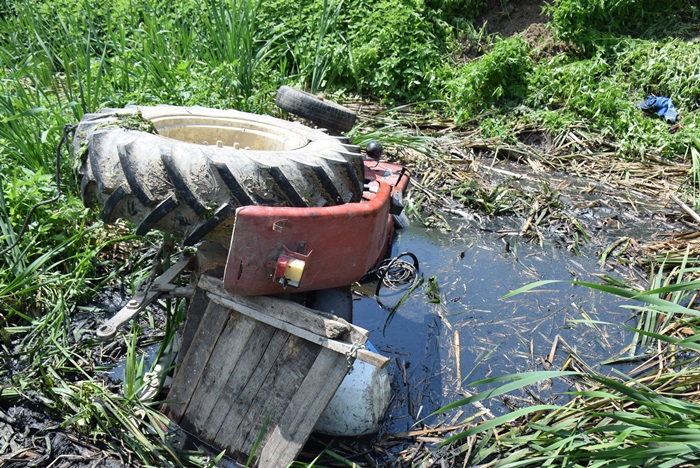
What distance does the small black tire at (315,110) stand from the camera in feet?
14.0

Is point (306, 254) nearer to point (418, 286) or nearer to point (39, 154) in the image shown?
point (418, 286)

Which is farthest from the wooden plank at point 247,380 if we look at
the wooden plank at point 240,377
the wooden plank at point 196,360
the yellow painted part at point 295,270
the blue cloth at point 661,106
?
the blue cloth at point 661,106

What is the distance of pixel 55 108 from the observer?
4.63m

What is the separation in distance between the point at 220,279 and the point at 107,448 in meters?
0.85

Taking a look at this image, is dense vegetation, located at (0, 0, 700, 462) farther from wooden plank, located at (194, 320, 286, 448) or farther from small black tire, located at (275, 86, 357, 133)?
small black tire, located at (275, 86, 357, 133)

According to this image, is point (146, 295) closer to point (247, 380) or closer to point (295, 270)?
point (247, 380)

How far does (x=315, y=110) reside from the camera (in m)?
4.30

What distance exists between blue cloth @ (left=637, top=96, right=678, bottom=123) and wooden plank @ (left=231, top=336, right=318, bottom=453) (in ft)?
16.9

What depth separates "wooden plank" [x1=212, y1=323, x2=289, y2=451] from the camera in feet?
9.11

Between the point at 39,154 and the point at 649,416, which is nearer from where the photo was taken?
the point at 649,416

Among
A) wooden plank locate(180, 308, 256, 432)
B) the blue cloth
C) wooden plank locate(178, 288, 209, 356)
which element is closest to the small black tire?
wooden plank locate(178, 288, 209, 356)

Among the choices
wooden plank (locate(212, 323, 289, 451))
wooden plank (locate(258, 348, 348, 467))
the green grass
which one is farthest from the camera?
wooden plank (locate(212, 323, 289, 451))

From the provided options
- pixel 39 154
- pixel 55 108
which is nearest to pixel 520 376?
pixel 39 154

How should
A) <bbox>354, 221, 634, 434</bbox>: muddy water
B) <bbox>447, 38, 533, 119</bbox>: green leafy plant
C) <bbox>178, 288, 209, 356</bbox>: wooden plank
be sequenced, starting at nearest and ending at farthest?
<bbox>178, 288, 209, 356</bbox>: wooden plank, <bbox>354, 221, 634, 434</bbox>: muddy water, <bbox>447, 38, 533, 119</bbox>: green leafy plant
